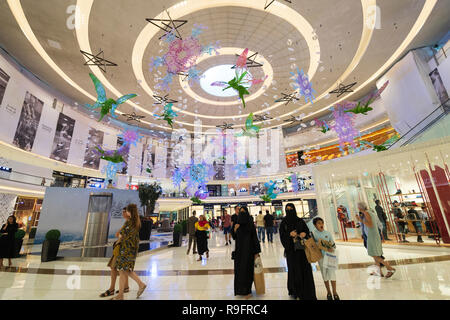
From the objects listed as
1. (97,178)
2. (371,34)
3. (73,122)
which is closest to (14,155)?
(73,122)

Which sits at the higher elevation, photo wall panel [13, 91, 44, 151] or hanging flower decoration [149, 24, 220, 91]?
hanging flower decoration [149, 24, 220, 91]

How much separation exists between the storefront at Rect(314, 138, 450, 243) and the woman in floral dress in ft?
25.9

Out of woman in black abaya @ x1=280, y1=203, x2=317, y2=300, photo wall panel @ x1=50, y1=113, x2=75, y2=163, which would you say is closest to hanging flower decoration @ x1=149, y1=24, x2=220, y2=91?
woman in black abaya @ x1=280, y1=203, x2=317, y2=300

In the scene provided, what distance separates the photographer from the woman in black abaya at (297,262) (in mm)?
2527

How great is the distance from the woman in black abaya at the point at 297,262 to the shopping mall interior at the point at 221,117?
3 centimetres

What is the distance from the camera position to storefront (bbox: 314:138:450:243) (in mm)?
6590

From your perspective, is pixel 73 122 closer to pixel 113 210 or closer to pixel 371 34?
A: pixel 113 210

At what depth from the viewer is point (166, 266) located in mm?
4918

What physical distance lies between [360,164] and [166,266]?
7882mm

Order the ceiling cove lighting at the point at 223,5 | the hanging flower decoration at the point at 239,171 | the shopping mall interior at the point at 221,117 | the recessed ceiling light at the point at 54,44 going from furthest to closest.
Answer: the hanging flower decoration at the point at 239,171, the recessed ceiling light at the point at 54,44, the ceiling cove lighting at the point at 223,5, the shopping mall interior at the point at 221,117

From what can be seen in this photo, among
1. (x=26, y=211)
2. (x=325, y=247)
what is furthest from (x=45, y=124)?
(x=325, y=247)

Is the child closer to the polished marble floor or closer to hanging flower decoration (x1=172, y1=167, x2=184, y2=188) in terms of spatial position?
the polished marble floor

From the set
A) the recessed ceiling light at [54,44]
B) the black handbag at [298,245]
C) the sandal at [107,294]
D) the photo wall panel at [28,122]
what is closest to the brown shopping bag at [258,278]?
the black handbag at [298,245]

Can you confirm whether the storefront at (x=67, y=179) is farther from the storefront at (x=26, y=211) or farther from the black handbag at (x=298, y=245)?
the black handbag at (x=298, y=245)
